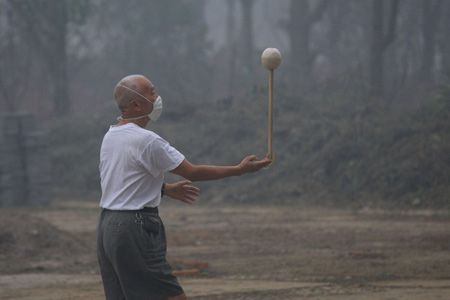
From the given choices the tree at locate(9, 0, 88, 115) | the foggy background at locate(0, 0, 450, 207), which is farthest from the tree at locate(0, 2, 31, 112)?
the tree at locate(9, 0, 88, 115)

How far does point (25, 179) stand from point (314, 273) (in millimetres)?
10280

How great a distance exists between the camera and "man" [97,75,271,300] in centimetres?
596

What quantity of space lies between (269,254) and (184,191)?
6321 mm

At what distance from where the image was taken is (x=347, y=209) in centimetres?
1761

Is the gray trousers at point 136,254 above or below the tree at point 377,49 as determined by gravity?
above

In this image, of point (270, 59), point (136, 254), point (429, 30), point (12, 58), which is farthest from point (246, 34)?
point (136, 254)

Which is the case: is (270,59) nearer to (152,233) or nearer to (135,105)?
(135,105)

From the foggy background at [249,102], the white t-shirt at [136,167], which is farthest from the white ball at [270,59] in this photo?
the foggy background at [249,102]

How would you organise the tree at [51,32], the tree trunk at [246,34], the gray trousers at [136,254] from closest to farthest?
the gray trousers at [136,254] → the tree at [51,32] → the tree trunk at [246,34]

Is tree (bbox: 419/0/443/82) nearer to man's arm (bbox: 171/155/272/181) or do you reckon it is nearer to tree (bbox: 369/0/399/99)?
tree (bbox: 369/0/399/99)

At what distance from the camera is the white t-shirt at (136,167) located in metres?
5.97

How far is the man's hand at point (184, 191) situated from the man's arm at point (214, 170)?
0.30 meters

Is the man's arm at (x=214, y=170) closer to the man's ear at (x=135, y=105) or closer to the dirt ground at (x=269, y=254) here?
the man's ear at (x=135, y=105)

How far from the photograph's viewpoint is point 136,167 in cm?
600
